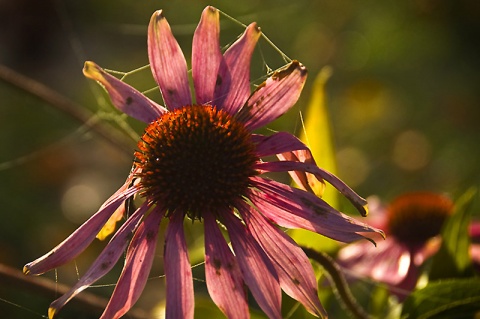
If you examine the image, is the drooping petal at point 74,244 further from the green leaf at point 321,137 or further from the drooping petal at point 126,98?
the green leaf at point 321,137

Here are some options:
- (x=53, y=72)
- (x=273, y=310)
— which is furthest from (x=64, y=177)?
(x=273, y=310)

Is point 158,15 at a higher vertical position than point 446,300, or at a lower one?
higher

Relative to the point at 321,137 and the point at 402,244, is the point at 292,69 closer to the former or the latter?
the point at 321,137

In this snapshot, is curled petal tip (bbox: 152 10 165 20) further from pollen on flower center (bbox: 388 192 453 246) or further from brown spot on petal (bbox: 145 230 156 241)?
pollen on flower center (bbox: 388 192 453 246)

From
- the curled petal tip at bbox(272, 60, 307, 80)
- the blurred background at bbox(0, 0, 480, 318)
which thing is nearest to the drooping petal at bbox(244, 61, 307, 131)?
the curled petal tip at bbox(272, 60, 307, 80)

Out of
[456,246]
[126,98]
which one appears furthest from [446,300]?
[126,98]

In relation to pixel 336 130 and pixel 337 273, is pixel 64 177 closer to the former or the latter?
pixel 336 130
